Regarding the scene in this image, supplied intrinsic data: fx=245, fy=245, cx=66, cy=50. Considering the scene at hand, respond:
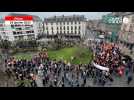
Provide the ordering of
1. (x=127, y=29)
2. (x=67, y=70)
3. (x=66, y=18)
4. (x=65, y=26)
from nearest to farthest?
(x=127, y=29) → (x=66, y=18) → (x=67, y=70) → (x=65, y=26)

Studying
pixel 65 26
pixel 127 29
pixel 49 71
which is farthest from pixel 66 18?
pixel 127 29

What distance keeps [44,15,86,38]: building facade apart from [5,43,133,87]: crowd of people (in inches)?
24.6

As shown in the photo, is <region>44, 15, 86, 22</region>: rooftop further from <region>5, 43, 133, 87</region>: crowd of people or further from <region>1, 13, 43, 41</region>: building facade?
<region>5, 43, 133, 87</region>: crowd of people

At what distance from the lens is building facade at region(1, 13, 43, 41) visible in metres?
6.39

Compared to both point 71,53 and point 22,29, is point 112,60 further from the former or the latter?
point 22,29

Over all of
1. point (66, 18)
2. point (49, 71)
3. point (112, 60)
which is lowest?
point (49, 71)

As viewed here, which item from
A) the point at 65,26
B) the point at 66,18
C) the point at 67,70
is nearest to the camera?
the point at 66,18

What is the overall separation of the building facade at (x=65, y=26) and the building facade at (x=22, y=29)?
0.22 meters

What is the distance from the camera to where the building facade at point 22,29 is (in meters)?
6.39

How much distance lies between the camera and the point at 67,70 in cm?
657

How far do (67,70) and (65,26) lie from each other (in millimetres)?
1197

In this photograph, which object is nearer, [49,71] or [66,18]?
[66,18]

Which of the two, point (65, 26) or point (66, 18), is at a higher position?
point (66, 18)

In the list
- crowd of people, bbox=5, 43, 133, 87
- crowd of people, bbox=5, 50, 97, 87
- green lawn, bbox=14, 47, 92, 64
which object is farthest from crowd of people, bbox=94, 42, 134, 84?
crowd of people, bbox=5, 50, 97, 87
